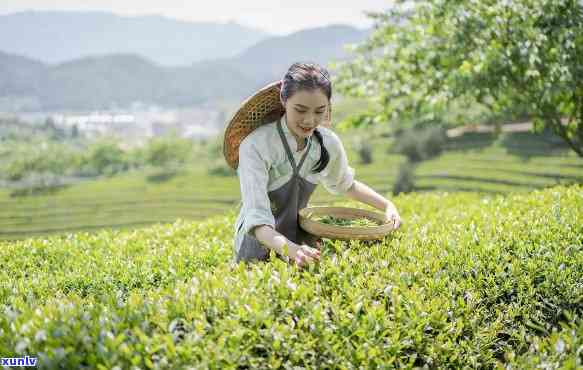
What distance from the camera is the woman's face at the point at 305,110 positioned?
2.71 meters

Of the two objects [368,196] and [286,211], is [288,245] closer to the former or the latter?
[286,211]

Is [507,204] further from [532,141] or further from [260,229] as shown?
[532,141]

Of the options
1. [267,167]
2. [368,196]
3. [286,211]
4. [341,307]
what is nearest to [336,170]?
[368,196]

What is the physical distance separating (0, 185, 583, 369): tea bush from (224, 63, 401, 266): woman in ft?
0.84

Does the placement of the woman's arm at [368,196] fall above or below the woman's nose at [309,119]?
below

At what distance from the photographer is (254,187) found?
2805 millimetres

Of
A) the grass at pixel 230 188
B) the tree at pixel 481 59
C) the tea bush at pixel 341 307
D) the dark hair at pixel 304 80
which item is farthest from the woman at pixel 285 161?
the grass at pixel 230 188

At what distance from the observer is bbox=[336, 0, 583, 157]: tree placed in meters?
5.76

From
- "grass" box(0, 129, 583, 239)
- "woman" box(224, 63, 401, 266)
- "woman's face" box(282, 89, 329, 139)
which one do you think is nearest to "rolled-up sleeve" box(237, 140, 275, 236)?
"woman" box(224, 63, 401, 266)

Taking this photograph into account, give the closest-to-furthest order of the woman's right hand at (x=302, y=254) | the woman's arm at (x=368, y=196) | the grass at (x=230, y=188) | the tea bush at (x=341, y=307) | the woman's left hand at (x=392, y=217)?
the tea bush at (x=341, y=307), the woman's right hand at (x=302, y=254), the woman's left hand at (x=392, y=217), the woman's arm at (x=368, y=196), the grass at (x=230, y=188)

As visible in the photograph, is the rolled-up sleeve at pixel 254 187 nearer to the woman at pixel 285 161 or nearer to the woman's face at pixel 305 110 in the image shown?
the woman at pixel 285 161

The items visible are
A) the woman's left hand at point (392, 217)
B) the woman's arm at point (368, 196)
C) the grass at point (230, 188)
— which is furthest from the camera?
the grass at point (230, 188)

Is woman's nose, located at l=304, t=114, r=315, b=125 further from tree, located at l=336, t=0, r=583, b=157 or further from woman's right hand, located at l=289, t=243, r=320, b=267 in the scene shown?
tree, located at l=336, t=0, r=583, b=157

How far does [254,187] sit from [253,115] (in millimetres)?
551
